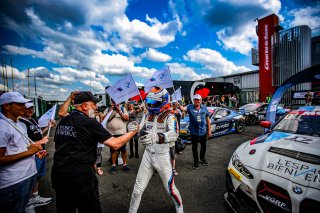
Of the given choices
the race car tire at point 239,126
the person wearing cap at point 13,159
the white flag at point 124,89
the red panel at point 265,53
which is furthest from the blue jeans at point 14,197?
the red panel at point 265,53

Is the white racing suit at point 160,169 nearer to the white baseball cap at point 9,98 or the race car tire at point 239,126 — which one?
the white baseball cap at point 9,98

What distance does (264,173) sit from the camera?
1985 millimetres

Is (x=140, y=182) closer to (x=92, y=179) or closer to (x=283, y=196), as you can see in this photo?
(x=92, y=179)

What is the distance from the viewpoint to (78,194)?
176 cm

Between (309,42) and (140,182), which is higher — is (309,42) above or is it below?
above

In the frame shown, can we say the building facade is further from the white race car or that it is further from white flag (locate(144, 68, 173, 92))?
the white race car

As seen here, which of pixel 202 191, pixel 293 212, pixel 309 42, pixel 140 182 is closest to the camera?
pixel 293 212

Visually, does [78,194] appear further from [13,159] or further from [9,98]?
[9,98]

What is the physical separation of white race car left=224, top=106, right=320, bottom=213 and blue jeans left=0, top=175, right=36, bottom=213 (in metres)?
2.56

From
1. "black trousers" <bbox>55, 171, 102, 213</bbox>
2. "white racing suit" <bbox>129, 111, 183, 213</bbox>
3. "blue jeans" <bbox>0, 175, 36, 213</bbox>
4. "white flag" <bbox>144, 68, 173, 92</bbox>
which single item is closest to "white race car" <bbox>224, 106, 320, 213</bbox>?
"white racing suit" <bbox>129, 111, 183, 213</bbox>

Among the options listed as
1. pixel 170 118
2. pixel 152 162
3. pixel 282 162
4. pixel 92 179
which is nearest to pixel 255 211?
pixel 282 162

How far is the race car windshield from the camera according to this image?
8.87ft

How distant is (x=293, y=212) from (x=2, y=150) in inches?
118

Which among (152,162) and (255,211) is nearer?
(255,211)
